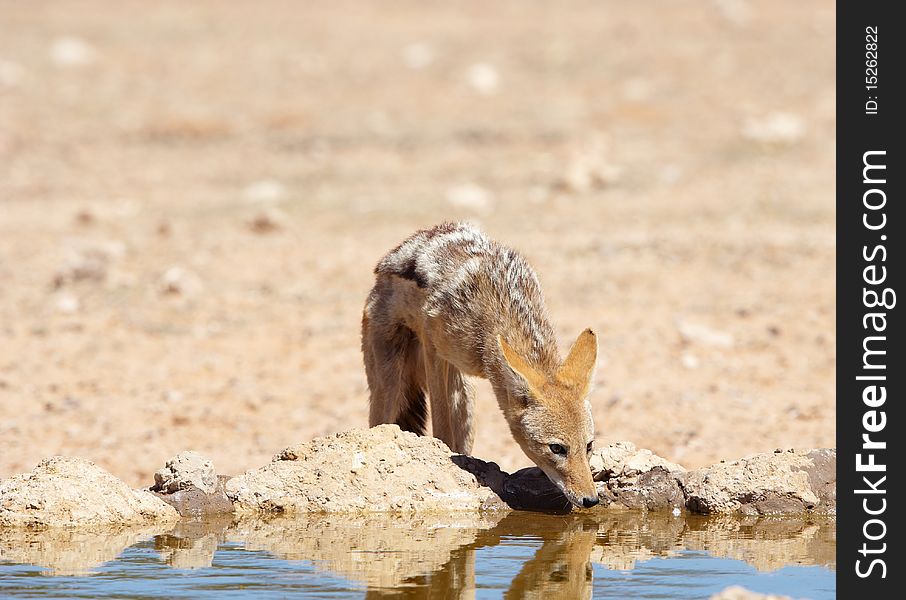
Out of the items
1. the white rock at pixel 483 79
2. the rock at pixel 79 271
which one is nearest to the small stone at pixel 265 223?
the rock at pixel 79 271

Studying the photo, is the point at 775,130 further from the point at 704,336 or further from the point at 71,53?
the point at 71,53

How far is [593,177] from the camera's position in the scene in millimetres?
19406

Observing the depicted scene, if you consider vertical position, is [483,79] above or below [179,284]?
above

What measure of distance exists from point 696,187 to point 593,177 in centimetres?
147

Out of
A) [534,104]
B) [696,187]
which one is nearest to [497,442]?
[696,187]

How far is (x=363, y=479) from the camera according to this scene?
758 centimetres

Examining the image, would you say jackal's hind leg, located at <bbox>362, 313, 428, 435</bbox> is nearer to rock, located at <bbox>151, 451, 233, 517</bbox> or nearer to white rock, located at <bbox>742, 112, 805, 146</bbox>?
rock, located at <bbox>151, 451, 233, 517</bbox>

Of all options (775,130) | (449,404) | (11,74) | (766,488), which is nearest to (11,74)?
(11,74)

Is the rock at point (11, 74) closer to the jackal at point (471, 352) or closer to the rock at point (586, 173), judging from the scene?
the rock at point (586, 173)

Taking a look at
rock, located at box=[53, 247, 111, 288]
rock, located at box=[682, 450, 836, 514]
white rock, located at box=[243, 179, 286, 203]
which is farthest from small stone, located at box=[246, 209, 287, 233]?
rock, located at box=[682, 450, 836, 514]

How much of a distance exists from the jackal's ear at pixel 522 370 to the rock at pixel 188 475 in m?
1.78

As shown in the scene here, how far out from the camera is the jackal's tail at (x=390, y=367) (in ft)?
27.7

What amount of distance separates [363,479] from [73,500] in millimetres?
1559
